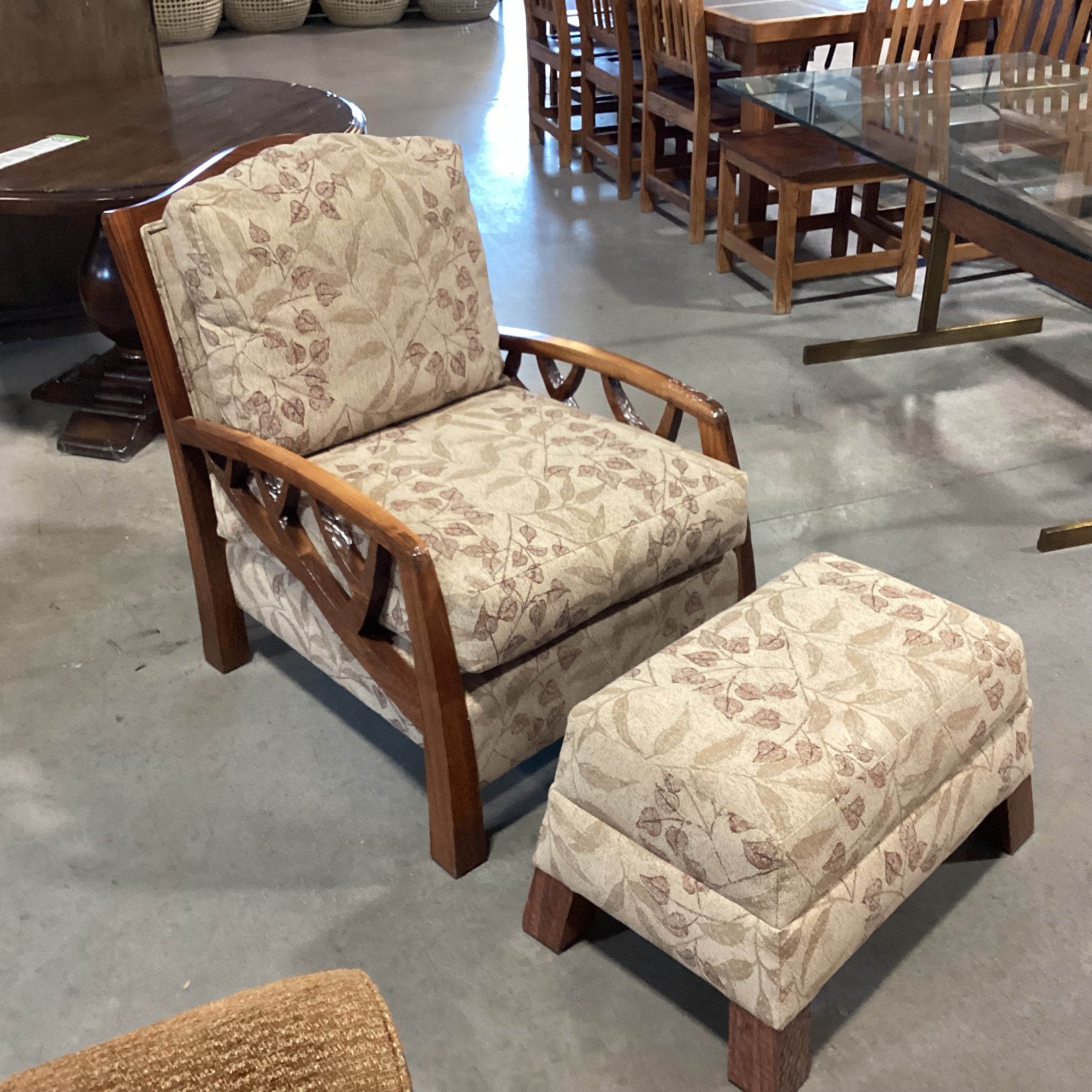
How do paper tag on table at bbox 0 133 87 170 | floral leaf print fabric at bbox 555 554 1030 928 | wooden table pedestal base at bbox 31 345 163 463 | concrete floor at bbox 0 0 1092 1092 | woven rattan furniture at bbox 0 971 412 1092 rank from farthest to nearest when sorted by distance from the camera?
wooden table pedestal base at bbox 31 345 163 463 → paper tag on table at bbox 0 133 87 170 → concrete floor at bbox 0 0 1092 1092 → floral leaf print fabric at bbox 555 554 1030 928 → woven rattan furniture at bbox 0 971 412 1092

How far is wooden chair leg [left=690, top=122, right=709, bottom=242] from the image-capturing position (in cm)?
389

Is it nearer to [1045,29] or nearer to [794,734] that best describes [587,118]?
[1045,29]

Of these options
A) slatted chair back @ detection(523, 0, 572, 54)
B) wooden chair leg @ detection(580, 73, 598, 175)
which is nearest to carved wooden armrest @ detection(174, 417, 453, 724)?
wooden chair leg @ detection(580, 73, 598, 175)

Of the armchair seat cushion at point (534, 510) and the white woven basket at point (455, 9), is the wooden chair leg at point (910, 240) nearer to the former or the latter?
the armchair seat cushion at point (534, 510)

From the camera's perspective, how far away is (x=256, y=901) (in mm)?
1680

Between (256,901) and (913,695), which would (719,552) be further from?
(256,901)

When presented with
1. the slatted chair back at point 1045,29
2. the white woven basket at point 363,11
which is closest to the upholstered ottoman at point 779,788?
the slatted chair back at point 1045,29

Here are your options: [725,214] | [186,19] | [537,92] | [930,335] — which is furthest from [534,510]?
[186,19]

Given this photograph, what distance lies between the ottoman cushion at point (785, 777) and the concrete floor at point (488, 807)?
164 millimetres

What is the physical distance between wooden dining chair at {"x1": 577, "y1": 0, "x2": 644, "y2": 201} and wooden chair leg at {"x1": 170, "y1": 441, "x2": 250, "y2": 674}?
291 centimetres

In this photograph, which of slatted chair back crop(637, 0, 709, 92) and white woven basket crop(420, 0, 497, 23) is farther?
white woven basket crop(420, 0, 497, 23)

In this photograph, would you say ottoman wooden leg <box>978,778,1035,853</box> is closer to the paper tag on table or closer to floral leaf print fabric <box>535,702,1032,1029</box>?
floral leaf print fabric <box>535,702,1032,1029</box>

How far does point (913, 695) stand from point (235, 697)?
3.87ft

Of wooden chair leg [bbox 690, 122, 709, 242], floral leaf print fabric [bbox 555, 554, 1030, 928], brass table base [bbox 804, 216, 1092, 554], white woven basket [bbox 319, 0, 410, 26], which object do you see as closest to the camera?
floral leaf print fabric [bbox 555, 554, 1030, 928]
